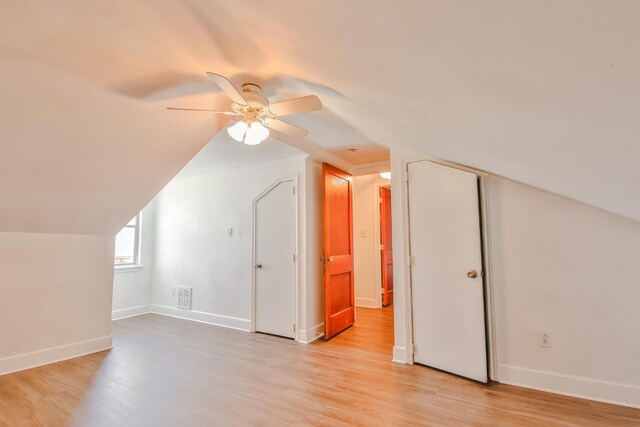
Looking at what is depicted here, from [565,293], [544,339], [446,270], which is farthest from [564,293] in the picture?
[446,270]

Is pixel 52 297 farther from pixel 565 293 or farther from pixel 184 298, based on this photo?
pixel 565 293

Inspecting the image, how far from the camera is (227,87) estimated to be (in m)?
1.64

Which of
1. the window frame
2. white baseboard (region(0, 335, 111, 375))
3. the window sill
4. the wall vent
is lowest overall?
white baseboard (region(0, 335, 111, 375))

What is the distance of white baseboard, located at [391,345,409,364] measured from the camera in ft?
9.81

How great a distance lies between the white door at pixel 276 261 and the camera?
3.83m

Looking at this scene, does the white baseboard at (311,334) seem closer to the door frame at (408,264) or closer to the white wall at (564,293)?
the door frame at (408,264)

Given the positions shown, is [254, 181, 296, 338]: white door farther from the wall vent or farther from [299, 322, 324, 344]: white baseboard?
the wall vent

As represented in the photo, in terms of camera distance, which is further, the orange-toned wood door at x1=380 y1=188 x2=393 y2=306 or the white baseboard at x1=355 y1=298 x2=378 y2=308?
the orange-toned wood door at x1=380 y1=188 x2=393 y2=306

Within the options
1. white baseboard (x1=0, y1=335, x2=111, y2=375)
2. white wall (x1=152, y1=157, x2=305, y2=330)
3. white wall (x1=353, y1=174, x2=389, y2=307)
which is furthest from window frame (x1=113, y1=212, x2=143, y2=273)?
white wall (x1=353, y1=174, x2=389, y2=307)

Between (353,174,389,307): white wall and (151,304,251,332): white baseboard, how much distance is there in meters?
2.31

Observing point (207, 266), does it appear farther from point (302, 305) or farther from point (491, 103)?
point (491, 103)

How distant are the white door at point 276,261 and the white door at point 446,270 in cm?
153

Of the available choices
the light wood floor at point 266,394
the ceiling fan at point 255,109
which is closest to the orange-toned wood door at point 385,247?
the light wood floor at point 266,394

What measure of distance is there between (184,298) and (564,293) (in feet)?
15.6
